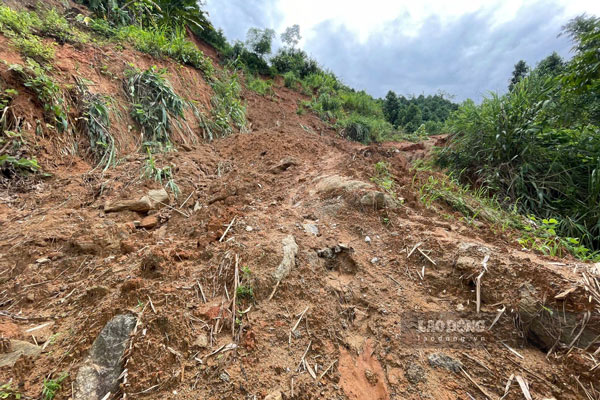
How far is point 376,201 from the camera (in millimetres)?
2000

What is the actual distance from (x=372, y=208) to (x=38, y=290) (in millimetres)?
2082

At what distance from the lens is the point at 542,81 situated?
12.0 feet

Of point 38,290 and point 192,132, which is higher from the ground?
point 192,132

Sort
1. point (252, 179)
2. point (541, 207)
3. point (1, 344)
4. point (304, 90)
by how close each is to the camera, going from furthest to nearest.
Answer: point (304, 90) < point (541, 207) < point (252, 179) < point (1, 344)

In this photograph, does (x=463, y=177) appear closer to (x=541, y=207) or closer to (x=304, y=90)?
(x=541, y=207)

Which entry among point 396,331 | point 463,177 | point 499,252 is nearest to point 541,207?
point 463,177

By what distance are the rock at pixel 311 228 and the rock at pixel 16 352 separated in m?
1.38

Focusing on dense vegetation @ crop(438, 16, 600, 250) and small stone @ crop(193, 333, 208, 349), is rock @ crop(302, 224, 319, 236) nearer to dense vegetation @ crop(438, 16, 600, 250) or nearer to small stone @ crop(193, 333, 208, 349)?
small stone @ crop(193, 333, 208, 349)

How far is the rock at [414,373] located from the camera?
0.97 m

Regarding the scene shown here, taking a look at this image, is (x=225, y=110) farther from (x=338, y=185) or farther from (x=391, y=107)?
(x=391, y=107)

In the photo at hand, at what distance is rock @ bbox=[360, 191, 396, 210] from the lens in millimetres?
1995

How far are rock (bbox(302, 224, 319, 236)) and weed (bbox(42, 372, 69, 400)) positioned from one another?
1.30m

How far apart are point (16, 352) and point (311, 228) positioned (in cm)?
149

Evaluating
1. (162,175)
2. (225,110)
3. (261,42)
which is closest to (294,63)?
(261,42)
